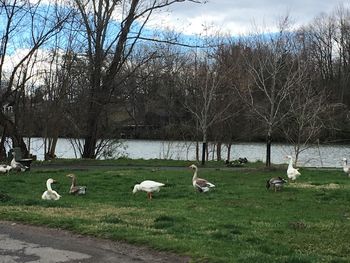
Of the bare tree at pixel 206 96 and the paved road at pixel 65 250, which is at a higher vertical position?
the bare tree at pixel 206 96

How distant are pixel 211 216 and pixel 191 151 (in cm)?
3155

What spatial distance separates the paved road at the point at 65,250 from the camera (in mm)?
7750

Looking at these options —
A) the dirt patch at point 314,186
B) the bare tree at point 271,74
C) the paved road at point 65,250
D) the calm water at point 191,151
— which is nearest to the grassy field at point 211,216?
the dirt patch at point 314,186

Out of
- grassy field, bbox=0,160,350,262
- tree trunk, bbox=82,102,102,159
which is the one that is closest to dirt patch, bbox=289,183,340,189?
grassy field, bbox=0,160,350,262

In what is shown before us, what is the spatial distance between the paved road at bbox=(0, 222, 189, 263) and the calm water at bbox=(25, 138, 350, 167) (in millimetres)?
25333

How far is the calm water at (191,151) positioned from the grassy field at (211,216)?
702 inches

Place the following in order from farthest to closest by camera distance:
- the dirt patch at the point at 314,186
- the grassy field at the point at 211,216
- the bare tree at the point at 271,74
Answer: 1. the bare tree at the point at 271,74
2. the dirt patch at the point at 314,186
3. the grassy field at the point at 211,216

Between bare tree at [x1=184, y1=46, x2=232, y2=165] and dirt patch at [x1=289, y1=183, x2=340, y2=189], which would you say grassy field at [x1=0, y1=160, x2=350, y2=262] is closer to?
dirt patch at [x1=289, y1=183, x2=340, y2=189]

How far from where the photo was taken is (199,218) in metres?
11.4

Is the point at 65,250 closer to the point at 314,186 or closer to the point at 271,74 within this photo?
the point at 314,186

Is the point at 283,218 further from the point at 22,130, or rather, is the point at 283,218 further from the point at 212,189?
the point at 22,130

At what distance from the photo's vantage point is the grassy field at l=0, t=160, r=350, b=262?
8250 mm

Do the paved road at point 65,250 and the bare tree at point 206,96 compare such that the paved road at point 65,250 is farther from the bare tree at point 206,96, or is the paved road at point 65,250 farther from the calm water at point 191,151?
the calm water at point 191,151

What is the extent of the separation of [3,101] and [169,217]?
21.3m
